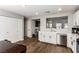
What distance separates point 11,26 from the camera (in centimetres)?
520

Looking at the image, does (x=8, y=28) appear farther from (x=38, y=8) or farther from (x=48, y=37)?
(x=48, y=37)

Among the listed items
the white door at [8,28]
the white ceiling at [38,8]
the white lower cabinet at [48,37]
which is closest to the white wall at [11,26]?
the white door at [8,28]

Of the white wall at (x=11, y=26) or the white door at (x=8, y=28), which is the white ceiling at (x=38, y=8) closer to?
the white wall at (x=11, y=26)

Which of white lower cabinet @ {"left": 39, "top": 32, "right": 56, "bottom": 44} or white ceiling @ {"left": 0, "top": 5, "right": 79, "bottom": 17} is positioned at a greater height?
white ceiling @ {"left": 0, "top": 5, "right": 79, "bottom": 17}

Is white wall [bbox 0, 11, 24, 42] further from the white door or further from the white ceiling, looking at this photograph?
the white ceiling

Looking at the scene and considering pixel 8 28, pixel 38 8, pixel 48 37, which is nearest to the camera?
pixel 38 8

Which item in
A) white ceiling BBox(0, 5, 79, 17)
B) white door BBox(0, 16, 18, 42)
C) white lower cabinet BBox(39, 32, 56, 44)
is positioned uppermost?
white ceiling BBox(0, 5, 79, 17)

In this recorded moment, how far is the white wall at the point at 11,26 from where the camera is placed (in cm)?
450

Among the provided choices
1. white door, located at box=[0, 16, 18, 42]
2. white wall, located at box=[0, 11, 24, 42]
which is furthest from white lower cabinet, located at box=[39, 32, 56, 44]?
white door, located at box=[0, 16, 18, 42]

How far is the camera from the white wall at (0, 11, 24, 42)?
14.8ft

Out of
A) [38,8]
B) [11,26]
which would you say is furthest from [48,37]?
[11,26]

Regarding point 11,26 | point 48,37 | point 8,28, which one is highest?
point 11,26
